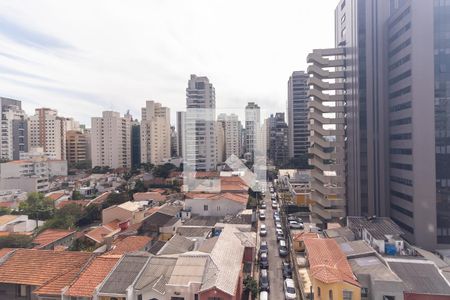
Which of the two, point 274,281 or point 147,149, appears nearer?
point 274,281

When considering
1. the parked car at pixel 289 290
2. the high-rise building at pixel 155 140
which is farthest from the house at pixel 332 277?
the high-rise building at pixel 155 140

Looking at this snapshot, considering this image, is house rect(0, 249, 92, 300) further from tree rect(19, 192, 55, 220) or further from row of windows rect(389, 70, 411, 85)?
row of windows rect(389, 70, 411, 85)

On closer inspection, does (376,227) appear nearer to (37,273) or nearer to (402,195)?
(402,195)

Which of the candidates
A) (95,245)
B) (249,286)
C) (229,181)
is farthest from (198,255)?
(229,181)

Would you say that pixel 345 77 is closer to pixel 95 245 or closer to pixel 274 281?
pixel 274 281

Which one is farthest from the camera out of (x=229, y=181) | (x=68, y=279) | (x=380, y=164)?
(x=229, y=181)

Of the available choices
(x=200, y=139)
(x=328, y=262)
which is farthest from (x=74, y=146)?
(x=328, y=262)
